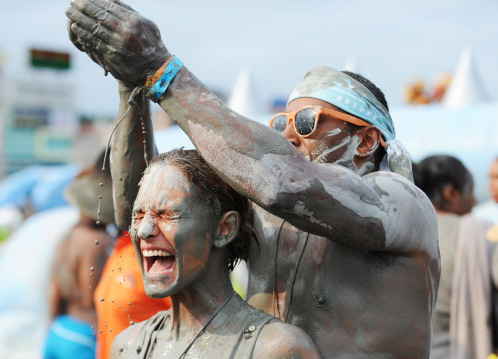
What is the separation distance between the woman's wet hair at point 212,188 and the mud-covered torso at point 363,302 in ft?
0.73

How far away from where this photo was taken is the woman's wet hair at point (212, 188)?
1.97 metres

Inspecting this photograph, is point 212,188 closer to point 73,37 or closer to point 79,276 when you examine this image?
point 73,37

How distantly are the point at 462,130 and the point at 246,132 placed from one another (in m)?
6.22

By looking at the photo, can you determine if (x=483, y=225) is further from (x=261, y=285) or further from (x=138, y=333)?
(x=138, y=333)

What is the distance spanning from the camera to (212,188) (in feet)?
6.52

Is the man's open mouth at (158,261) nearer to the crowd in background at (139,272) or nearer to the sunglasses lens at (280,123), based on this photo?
the sunglasses lens at (280,123)

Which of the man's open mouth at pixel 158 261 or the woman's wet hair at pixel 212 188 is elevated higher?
the woman's wet hair at pixel 212 188

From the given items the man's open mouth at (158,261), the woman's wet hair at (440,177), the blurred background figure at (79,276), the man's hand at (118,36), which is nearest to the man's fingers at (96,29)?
the man's hand at (118,36)

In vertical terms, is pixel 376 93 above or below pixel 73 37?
below

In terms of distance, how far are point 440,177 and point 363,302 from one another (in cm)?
284

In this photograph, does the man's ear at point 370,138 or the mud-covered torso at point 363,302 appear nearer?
the mud-covered torso at point 363,302

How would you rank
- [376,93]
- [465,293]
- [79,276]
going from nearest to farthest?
1. [376,93]
2. [465,293]
3. [79,276]

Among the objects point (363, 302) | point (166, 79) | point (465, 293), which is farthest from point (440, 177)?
point (166, 79)

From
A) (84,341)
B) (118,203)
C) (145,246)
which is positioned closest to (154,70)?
(145,246)
